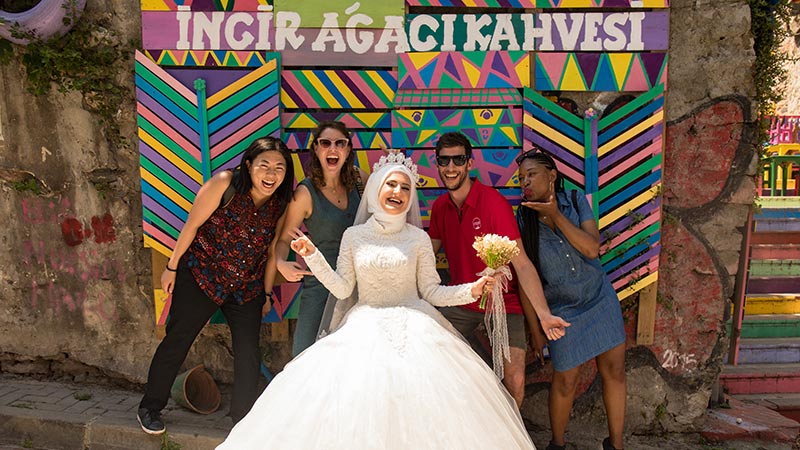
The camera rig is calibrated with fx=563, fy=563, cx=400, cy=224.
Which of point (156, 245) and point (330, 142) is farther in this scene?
point (156, 245)

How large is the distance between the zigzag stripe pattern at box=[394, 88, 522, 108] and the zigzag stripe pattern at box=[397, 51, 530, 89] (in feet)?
0.13

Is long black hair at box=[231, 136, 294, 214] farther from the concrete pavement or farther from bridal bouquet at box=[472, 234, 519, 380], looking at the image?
the concrete pavement

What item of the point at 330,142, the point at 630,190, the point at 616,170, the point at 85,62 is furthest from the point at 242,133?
the point at 630,190

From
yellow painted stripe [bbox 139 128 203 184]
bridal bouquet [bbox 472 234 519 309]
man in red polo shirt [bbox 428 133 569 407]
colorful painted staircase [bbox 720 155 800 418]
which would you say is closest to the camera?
bridal bouquet [bbox 472 234 519 309]

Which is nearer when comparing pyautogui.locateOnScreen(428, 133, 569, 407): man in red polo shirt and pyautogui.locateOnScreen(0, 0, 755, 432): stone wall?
pyautogui.locateOnScreen(428, 133, 569, 407): man in red polo shirt

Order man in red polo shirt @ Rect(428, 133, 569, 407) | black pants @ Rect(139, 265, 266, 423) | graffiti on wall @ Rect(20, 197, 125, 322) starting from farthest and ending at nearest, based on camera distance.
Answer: graffiti on wall @ Rect(20, 197, 125, 322)
black pants @ Rect(139, 265, 266, 423)
man in red polo shirt @ Rect(428, 133, 569, 407)

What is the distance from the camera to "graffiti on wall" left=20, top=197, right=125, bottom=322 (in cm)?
466

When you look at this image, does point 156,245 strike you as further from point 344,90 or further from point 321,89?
point 344,90

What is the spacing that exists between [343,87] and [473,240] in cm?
164

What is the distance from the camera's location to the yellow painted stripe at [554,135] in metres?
4.38

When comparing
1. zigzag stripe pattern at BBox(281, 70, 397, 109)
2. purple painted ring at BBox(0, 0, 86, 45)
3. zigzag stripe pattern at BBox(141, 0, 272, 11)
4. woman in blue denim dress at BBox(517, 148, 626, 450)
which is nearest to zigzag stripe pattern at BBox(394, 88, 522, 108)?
zigzag stripe pattern at BBox(281, 70, 397, 109)

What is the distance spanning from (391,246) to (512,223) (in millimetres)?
839

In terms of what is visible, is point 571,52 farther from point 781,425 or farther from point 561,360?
point 781,425

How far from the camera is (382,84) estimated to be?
4422 millimetres
